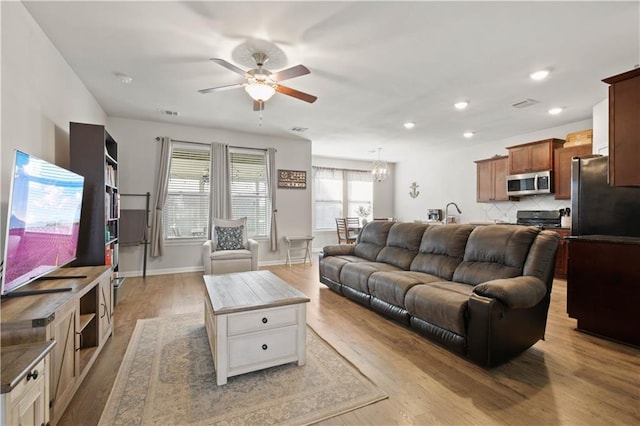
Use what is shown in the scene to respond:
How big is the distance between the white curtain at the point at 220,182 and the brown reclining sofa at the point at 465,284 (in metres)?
2.74

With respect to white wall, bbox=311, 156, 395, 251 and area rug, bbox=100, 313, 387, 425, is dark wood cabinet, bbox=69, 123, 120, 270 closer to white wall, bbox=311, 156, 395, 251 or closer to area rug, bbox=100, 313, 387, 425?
area rug, bbox=100, 313, 387, 425

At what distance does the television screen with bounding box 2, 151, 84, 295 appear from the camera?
1607mm

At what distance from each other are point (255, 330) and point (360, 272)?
1669mm

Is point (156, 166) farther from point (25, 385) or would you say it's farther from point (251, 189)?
point (25, 385)

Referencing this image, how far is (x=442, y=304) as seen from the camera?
236cm

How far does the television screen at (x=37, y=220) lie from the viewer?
5.27 feet

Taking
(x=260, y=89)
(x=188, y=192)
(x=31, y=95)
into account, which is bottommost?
(x=188, y=192)

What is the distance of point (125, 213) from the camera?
15.6 ft

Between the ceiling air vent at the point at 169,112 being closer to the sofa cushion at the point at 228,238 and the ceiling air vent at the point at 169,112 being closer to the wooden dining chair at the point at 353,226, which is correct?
the sofa cushion at the point at 228,238

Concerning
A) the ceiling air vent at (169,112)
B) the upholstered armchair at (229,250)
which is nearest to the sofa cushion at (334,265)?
the upholstered armchair at (229,250)

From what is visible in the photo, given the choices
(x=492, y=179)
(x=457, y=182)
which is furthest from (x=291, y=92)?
(x=457, y=182)

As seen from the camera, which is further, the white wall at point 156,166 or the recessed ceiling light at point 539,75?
the white wall at point 156,166

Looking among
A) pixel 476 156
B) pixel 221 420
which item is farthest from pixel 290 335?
pixel 476 156

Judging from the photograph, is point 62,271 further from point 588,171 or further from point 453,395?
point 588,171
